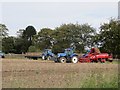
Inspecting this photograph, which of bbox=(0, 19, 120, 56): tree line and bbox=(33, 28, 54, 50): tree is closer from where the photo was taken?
bbox=(0, 19, 120, 56): tree line

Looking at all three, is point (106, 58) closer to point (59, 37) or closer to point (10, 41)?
point (59, 37)

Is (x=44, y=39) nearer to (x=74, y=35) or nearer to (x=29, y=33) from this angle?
(x=74, y=35)

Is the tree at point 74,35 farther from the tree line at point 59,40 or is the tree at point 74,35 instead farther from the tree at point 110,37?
the tree at point 110,37

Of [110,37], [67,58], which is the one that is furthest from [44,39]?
[67,58]

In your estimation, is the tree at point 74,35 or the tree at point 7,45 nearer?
the tree at point 74,35

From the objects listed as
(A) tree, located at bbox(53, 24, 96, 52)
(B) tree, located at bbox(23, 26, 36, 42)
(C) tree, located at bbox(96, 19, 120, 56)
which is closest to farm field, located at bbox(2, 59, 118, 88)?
(C) tree, located at bbox(96, 19, 120, 56)

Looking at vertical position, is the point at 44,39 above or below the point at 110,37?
above

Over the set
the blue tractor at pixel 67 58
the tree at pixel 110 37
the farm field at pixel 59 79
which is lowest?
the farm field at pixel 59 79

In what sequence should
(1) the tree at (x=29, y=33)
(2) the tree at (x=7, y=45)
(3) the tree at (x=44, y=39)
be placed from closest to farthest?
(3) the tree at (x=44, y=39), (2) the tree at (x=7, y=45), (1) the tree at (x=29, y=33)

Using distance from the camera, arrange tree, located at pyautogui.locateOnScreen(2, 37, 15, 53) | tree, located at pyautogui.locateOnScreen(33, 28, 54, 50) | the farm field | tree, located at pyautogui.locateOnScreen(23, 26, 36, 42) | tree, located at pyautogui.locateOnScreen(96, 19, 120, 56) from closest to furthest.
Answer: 1. the farm field
2. tree, located at pyautogui.locateOnScreen(96, 19, 120, 56)
3. tree, located at pyautogui.locateOnScreen(33, 28, 54, 50)
4. tree, located at pyautogui.locateOnScreen(2, 37, 15, 53)
5. tree, located at pyautogui.locateOnScreen(23, 26, 36, 42)

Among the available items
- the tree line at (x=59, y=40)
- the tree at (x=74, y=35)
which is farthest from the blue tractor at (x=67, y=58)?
the tree at (x=74, y=35)

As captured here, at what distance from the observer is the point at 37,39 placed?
99.1 metres

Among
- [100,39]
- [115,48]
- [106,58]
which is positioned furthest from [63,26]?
[106,58]

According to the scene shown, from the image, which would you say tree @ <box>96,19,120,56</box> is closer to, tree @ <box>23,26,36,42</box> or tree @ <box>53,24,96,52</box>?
tree @ <box>53,24,96,52</box>
